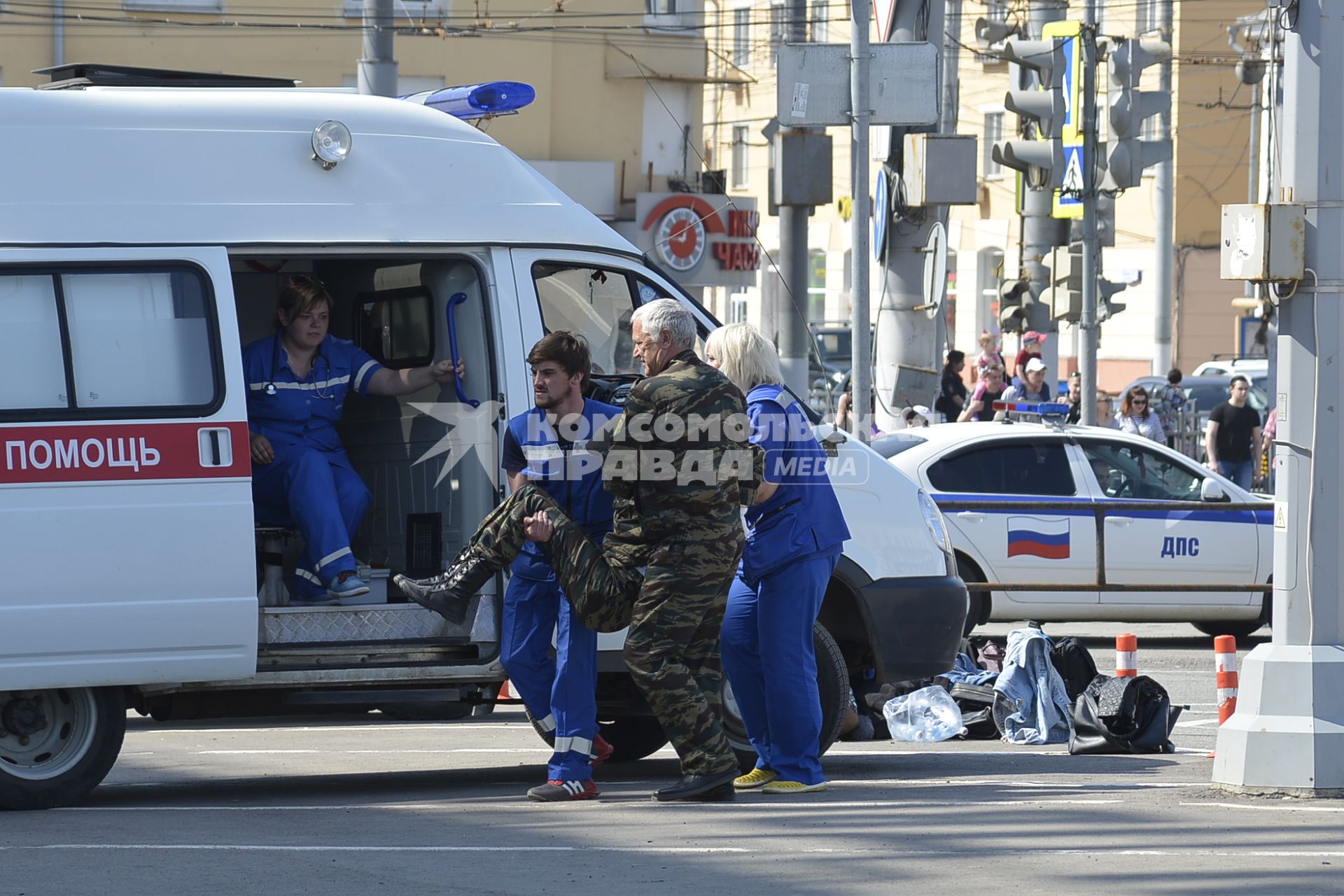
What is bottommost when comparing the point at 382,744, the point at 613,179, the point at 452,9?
the point at 382,744

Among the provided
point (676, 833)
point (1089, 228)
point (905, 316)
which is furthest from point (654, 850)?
point (1089, 228)

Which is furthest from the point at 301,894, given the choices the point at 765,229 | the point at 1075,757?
the point at 765,229

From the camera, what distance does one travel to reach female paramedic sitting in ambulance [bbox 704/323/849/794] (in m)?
7.75

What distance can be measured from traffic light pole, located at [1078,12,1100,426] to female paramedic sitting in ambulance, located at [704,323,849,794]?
1092 centimetres

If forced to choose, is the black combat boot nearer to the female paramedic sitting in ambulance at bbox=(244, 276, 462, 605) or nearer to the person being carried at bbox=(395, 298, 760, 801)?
the person being carried at bbox=(395, 298, 760, 801)

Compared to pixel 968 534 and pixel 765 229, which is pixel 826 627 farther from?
pixel 765 229

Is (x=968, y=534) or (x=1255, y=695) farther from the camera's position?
(x=968, y=534)

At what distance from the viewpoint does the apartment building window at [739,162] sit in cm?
5059

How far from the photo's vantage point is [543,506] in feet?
24.9

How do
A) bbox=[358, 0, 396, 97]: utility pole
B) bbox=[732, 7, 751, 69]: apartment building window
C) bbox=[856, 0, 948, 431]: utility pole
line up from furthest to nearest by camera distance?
bbox=[732, 7, 751, 69]: apartment building window
bbox=[856, 0, 948, 431]: utility pole
bbox=[358, 0, 396, 97]: utility pole

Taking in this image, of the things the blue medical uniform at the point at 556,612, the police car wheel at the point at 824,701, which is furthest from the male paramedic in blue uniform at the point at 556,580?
the police car wheel at the point at 824,701

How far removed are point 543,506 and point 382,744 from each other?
3.59 metres

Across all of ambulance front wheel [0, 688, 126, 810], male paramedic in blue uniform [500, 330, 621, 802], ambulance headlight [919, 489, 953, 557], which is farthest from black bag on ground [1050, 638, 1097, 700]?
ambulance front wheel [0, 688, 126, 810]

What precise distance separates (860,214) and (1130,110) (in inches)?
198
